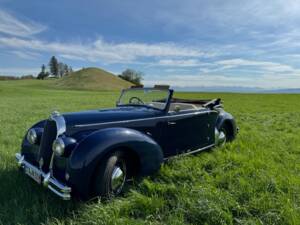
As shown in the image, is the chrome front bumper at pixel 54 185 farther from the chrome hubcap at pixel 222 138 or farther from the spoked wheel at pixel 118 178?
the chrome hubcap at pixel 222 138

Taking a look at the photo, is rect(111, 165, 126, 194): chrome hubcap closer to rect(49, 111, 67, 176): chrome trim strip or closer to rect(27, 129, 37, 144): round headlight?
rect(49, 111, 67, 176): chrome trim strip

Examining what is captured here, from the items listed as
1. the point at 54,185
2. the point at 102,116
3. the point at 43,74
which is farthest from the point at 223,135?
the point at 43,74

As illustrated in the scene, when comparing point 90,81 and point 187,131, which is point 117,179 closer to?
point 187,131

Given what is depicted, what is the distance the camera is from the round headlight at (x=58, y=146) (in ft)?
8.92

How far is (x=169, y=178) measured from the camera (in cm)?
345

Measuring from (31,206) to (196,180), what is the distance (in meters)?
2.19

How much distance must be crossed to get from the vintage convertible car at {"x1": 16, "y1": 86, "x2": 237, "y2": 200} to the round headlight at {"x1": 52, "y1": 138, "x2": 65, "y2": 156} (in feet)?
0.04

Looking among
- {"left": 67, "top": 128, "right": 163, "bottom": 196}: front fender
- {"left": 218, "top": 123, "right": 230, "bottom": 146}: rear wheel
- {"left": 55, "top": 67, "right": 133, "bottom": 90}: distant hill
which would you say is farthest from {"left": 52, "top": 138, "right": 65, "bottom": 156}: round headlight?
{"left": 55, "top": 67, "right": 133, "bottom": 90}: distant hill

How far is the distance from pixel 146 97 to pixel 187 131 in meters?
1.01

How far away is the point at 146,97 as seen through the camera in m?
4.46

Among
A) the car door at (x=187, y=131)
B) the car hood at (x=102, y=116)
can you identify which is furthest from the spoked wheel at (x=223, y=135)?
the car hood at (x=102, y=116)

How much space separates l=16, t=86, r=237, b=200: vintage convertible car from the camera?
2615 mm

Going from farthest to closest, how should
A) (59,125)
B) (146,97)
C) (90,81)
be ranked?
(90,81) → (146,97) → (59,125)

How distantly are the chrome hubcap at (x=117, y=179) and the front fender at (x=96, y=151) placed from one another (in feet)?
0.87
